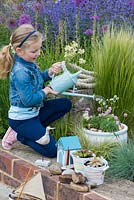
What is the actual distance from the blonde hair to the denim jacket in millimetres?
62

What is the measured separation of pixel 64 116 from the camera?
5.19m

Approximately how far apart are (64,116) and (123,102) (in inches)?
21.6

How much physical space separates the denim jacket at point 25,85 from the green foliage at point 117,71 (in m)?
0.64

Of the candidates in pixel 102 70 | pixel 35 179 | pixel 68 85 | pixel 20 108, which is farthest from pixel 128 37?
pixel 35 179

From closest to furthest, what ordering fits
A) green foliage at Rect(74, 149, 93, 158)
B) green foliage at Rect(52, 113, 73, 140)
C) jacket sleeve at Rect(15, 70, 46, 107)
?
1. green foliage at Rect(74, 149, 93, 158)
2. jacket sleeve at Rect(15, 70, 46, 107)
3. green foliage at Rect(52, 113, 73, 140)

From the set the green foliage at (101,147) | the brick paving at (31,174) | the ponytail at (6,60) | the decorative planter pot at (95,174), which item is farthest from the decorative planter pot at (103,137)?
the ponytail at (6,60)

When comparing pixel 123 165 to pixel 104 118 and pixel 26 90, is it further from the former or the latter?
pixel 26 90

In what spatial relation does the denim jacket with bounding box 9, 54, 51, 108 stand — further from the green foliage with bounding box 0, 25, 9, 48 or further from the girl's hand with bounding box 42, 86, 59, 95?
the green foliage with bounding box 0, 25, 9, 48

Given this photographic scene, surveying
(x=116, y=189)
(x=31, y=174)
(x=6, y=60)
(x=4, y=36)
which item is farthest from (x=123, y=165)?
(x=4, y=36)

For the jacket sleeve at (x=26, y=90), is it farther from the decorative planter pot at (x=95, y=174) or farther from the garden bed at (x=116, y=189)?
the garden bed at (x=116, y=189)

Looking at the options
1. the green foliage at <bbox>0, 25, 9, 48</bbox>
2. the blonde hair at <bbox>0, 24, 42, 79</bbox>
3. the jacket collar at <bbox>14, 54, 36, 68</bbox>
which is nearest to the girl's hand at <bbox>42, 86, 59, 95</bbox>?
the jacket collar at <bbox>14, 54, 36, 68</bbox>

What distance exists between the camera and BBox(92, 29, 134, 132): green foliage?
518cm

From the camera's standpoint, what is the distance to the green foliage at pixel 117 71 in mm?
5184

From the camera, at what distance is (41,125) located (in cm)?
486
